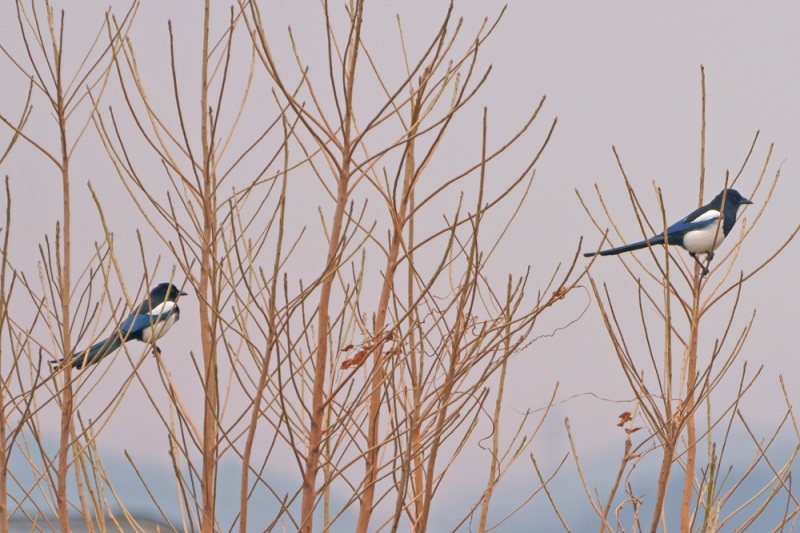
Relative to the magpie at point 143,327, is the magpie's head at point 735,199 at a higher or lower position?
higher

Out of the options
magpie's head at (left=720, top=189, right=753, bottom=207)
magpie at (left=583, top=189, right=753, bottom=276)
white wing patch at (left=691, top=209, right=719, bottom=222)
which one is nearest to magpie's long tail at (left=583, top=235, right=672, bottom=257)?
magpie at (left=583, top=189, right=753, bottom=276)

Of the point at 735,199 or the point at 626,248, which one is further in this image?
the point at 735,199

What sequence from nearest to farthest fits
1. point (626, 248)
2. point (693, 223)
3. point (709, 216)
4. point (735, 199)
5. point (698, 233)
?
point (626, 248)
point (698, 233)
point (693, 223)
point (709, 216)
point (735, 199)

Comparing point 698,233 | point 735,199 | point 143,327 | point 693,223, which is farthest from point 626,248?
point 735,199

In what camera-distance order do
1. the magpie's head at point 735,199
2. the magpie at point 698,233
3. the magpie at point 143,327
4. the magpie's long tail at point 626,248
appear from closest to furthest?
1. the magpie at point 143,327
2. the magpie's long tail at point 626,248
3. the magpie at point 698,233
4. the magpie's head at point 735,199

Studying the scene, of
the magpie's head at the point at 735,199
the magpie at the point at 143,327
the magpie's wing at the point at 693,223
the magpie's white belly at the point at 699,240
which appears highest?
the magpie's head at the point at 735,199

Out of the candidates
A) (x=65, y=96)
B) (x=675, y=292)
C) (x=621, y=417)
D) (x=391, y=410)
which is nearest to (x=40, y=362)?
(x=65, y=96)

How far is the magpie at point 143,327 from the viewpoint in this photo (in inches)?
74.3

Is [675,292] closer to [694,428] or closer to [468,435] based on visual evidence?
[694,428]

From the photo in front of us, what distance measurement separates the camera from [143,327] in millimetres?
3549

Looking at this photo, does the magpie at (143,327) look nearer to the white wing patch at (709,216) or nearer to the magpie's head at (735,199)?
the white wing patch at (709,216)

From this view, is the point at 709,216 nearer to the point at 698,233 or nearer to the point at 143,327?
the point at 698,233

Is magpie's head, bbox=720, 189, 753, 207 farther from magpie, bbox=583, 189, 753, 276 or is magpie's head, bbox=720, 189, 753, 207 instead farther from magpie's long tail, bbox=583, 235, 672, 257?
magpie's long tail, bbox=583, 235, 672, 257

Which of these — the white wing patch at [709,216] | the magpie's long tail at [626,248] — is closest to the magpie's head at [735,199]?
the white wing patch at [709,216]
